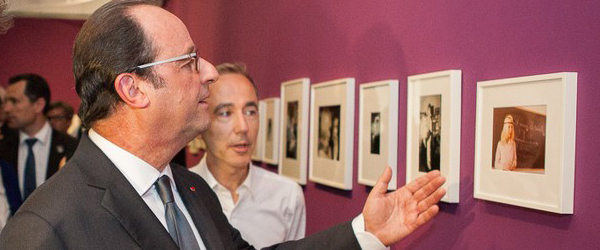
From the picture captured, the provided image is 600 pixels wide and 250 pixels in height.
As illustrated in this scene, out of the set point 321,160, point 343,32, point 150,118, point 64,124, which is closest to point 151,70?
point 150,118

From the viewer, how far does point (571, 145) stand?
2.25 metres

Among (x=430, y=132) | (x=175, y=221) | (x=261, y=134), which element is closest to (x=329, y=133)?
(x=430, y=132)

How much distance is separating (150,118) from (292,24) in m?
2.62

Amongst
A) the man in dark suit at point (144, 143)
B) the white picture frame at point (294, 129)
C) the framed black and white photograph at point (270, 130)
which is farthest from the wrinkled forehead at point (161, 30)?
the framed black and white photograph at point (270, 130)

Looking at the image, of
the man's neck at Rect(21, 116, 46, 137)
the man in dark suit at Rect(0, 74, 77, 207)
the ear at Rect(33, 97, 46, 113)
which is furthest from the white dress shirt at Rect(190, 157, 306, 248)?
the ear at Rect(33, 97, 46, 113)

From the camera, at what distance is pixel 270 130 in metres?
5.46

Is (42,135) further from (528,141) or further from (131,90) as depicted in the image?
(528,141)

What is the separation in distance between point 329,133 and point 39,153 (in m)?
4.01

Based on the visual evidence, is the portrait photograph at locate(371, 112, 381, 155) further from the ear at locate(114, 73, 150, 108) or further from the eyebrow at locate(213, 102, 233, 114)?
the ear at locate(114, 73, 150, 108)

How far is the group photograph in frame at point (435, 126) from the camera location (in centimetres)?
283

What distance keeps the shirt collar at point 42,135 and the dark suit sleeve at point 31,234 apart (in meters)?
5.39

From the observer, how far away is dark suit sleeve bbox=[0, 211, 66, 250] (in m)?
1.98

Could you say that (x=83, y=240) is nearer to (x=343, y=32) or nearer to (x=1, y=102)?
(x=343, y=32)

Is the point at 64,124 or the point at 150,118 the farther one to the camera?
the point at 64,124
